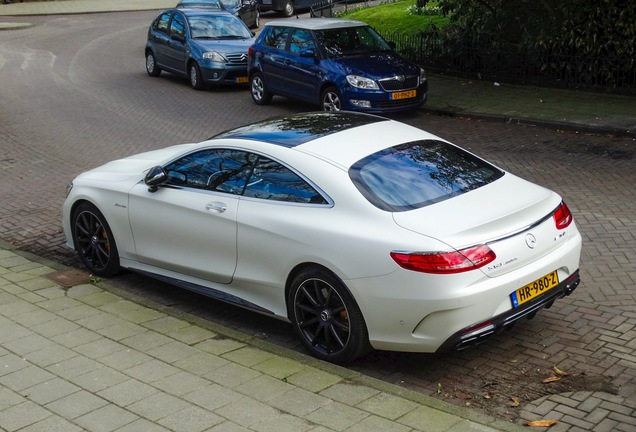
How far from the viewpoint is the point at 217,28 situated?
20.1 metres

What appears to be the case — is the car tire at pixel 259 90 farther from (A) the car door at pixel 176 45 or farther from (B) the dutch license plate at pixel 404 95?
(B) the dutch license plate at pixel 404 95

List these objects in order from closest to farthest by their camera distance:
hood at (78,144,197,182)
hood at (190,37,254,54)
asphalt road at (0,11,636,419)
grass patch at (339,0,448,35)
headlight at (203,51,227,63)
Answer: asphalt road at (0,11,636,419), hood at (78,144,197,182), headlight at (203,51,227,63), hood at (190,37,254,54), grass patch at (339,0,448,35)

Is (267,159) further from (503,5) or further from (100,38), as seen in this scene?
(100,38)

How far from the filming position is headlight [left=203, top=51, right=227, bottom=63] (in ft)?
62.6

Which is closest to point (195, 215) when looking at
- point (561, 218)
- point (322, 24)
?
point (561, 218)

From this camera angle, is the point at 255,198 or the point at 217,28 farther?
the point at 217,28

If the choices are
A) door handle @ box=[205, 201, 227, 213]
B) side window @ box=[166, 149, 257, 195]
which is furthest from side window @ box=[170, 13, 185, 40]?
door handle @ box=[205, 201, 227, 213]

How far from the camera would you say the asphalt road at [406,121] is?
6109 millimetres

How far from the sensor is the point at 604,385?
5.77 meters

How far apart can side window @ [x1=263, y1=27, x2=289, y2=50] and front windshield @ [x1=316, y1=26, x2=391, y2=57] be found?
3.24 feet

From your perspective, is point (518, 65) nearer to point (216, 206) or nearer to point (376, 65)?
point (376, 65)

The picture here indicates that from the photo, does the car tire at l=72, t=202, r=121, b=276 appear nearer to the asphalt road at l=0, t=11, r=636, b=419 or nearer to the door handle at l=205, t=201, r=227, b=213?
the asphalt road at l=0, t=11, r=636, b=419

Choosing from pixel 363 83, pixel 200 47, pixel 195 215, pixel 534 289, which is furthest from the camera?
pixel 200 47

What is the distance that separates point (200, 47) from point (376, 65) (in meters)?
5.37
